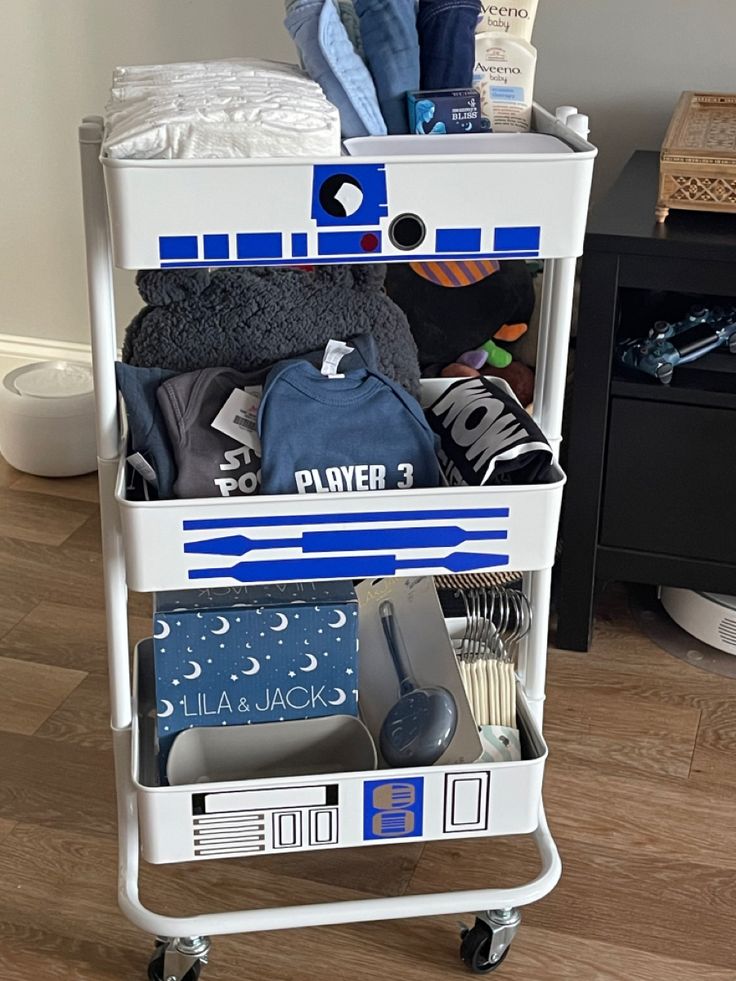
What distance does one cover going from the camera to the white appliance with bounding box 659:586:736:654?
1.74 m

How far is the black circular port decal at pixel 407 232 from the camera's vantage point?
1019 millimetres

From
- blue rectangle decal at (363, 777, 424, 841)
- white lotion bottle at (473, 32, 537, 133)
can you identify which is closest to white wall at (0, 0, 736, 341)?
white lotion bottle at (473, 32, 537, 133)

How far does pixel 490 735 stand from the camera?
127cm

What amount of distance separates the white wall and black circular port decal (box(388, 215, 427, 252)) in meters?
0.99

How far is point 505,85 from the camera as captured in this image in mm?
1244

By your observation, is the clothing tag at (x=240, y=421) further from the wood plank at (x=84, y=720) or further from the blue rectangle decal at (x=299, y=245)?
the wood plank at (x=84, y=720)

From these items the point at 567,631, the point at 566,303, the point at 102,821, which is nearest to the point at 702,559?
the point at 567,631

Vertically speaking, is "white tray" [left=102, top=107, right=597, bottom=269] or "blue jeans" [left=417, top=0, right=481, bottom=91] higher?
"blue jeans" [left=417, top=0, right=481, bottom=91]

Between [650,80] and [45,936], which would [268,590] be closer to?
[45,936]

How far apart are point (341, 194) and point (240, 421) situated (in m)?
0.22

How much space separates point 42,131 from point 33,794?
1.27m

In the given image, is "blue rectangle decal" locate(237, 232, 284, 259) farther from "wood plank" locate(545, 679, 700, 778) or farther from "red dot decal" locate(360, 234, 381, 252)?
"wood plank" locate(545, 679, 700, 778)

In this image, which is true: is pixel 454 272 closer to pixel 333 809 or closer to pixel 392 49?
pixel 392 49

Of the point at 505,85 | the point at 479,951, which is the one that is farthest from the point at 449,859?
the point at 505,85
